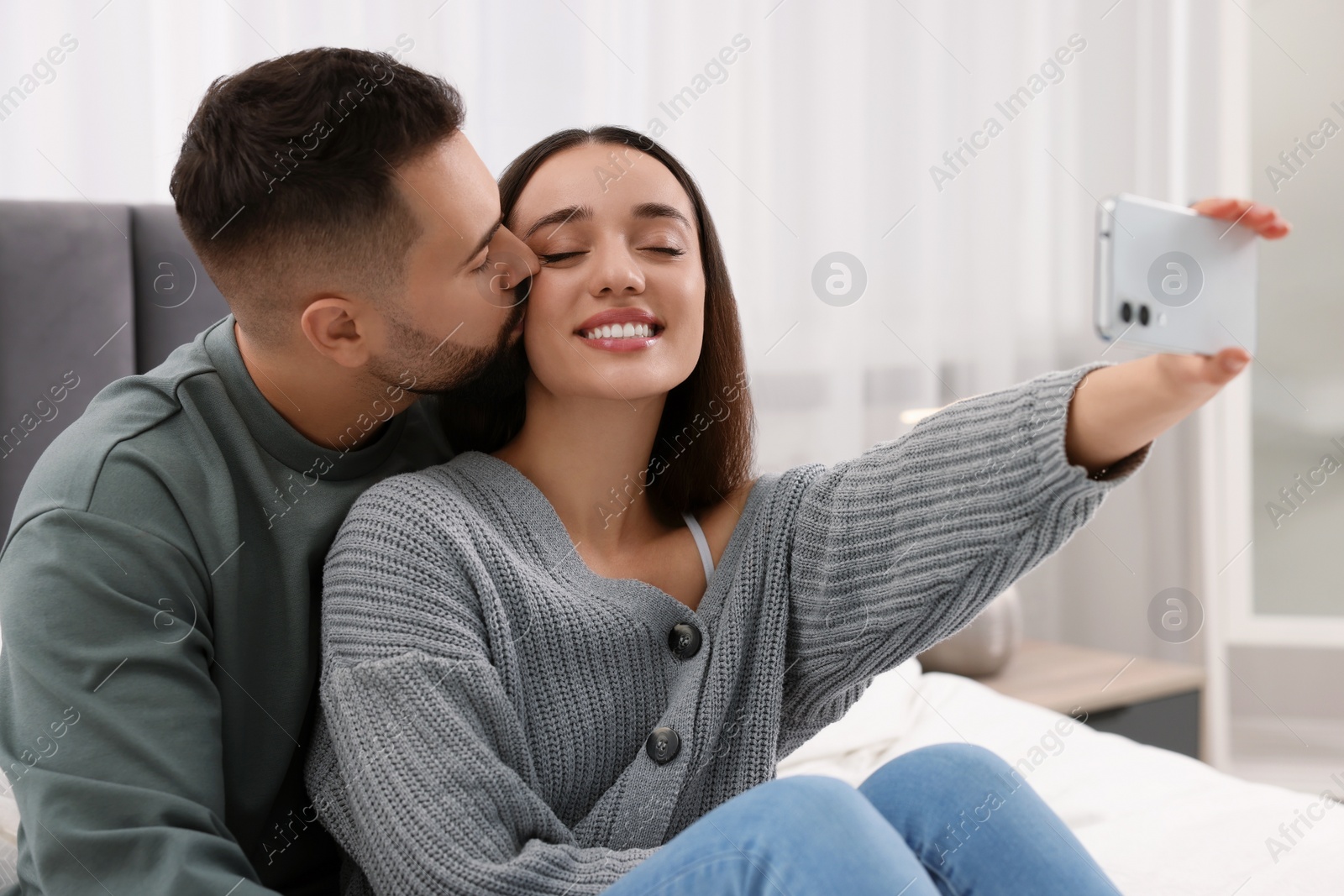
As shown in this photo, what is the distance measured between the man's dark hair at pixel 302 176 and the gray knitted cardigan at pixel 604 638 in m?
0.21

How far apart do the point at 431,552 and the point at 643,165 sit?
413 mm

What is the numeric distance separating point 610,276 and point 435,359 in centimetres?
18

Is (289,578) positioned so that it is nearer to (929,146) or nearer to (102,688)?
(102,688)

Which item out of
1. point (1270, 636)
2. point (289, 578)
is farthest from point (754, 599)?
point (1270, 636)

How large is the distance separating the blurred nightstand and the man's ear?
1465 millimetres

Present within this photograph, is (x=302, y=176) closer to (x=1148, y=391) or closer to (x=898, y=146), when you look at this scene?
(x=1148, y=391)

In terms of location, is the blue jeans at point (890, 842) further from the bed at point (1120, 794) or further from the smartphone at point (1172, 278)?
the smartphone at point (1172, 278)

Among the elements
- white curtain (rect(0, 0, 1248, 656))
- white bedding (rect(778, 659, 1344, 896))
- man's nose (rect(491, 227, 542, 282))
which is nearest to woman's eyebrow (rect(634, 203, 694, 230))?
man's nose (rect(491, 227, 542, 282))

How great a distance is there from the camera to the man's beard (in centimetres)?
98

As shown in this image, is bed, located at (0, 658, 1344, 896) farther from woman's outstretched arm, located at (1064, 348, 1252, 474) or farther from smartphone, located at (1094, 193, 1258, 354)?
smartphone, located at (1094, 193, 1258, 354)

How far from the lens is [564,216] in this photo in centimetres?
99

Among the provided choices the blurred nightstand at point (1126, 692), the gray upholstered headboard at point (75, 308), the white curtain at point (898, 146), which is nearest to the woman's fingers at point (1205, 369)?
the gray upholstered headboard at point (75, 308)

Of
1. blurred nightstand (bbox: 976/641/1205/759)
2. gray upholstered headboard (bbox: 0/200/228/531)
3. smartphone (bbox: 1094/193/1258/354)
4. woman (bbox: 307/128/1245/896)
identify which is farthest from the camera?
blurred nightstand (bbox: 976/641/1205/759)

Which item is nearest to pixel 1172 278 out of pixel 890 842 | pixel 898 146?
pixel 890 842
